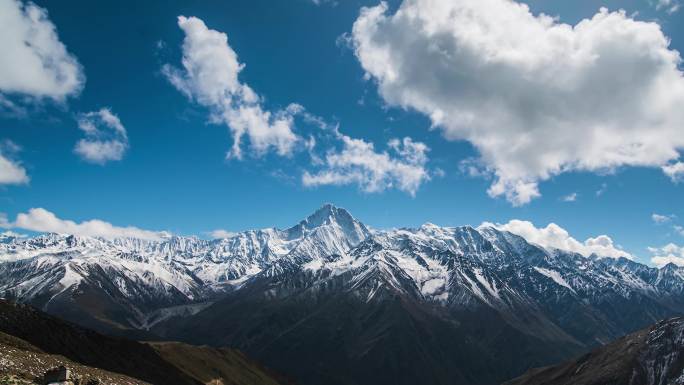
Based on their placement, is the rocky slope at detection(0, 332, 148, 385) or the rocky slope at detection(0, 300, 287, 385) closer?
the rocky slope at detection(0, 332, 148, 385)

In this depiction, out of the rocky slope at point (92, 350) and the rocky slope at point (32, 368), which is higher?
the rocky slope at point (92, 350)

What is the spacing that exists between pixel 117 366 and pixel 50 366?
85352 mm

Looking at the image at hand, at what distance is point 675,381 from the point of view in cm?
17875

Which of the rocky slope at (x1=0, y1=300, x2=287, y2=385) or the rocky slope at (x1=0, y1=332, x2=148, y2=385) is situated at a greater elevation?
the rocky slope at (x1=0, y1=300, x2=287, y2=385)

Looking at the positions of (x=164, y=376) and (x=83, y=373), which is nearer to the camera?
(x=83, y=373)

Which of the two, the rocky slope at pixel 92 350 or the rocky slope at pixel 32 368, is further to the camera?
the rocky slope at pixel 92 350

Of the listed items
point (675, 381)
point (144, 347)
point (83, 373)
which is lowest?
point (675, 381)

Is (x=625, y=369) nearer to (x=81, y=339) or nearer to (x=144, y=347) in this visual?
(x=144, y=347)

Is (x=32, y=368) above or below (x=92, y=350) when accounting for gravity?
below

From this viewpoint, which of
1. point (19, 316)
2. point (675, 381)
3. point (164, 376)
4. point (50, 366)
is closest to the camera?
point (50, 366)

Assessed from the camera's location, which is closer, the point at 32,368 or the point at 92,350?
the point at 32,368

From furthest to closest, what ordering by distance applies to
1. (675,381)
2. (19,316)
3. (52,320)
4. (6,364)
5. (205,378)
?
(205,378) < (675,381) < (52,320) < (19,316) < (6,364)

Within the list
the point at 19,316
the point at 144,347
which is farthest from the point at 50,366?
the point at 144,347

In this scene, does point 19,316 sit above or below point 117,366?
above
